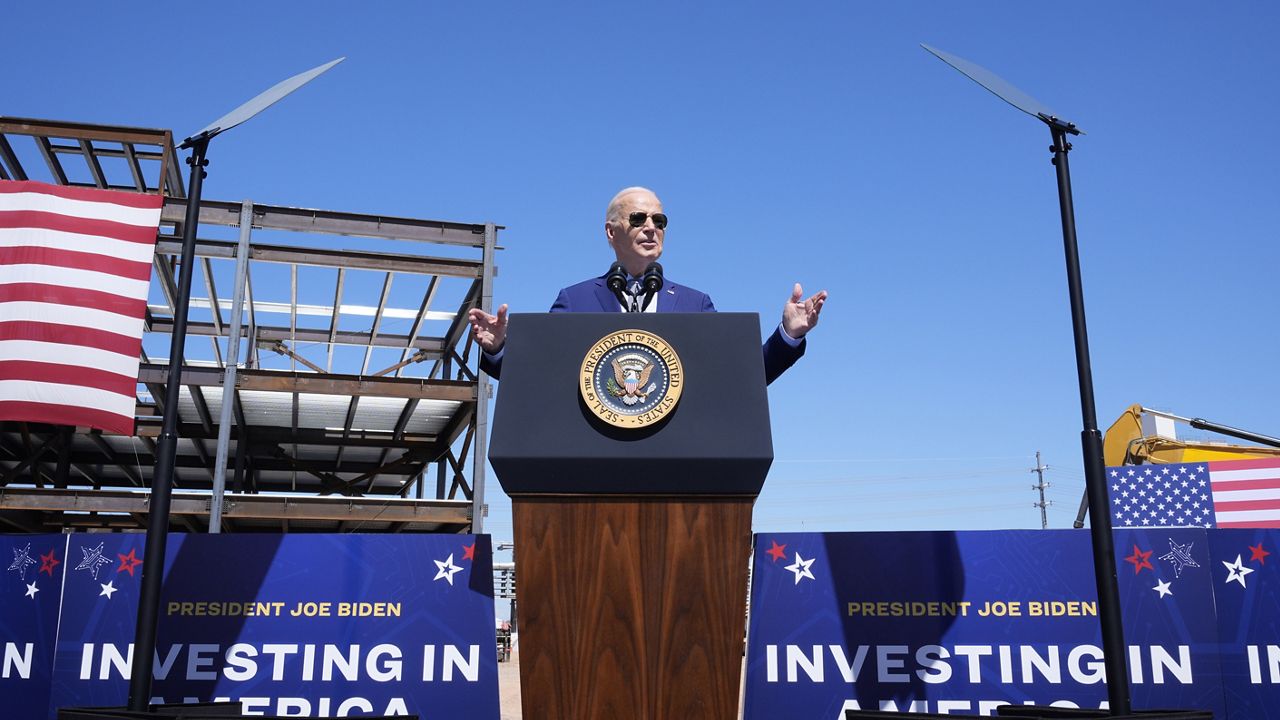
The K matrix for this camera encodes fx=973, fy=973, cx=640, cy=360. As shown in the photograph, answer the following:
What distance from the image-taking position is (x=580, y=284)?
4.27 metres

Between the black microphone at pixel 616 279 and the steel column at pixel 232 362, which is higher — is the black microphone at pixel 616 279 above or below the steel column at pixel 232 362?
below

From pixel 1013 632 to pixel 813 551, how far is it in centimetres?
106

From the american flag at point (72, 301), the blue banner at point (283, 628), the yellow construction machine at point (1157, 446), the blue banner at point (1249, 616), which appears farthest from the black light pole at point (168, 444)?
the yellow construction machine at point (1157, 446)

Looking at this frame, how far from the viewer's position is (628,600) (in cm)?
318

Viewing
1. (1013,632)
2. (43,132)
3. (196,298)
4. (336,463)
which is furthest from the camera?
(336,463)

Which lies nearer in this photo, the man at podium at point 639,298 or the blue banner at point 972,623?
the man at podium at point 639,298

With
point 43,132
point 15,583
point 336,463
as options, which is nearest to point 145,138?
point 43,132

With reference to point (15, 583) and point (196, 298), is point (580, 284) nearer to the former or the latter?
point (15, 583)

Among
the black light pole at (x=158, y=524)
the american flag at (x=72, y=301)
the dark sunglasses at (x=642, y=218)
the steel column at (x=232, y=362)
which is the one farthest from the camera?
the steel column at (x=232, y=362)

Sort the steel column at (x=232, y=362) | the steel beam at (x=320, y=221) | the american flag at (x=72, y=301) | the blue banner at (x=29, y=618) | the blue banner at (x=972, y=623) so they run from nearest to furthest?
1. the blue banner at (x=972, y=623)
2. the blue banner at (x=29, y=618)
3. the american flag at (x=72, y=301)
4. the steel column at (x=232, y=362)
5. the steel beam at (x=320, y=221)

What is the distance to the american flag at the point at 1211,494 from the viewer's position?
45.1 ft

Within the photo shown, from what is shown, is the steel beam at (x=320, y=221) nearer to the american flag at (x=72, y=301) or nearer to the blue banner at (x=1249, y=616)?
the american flag at (x=72, y=301)

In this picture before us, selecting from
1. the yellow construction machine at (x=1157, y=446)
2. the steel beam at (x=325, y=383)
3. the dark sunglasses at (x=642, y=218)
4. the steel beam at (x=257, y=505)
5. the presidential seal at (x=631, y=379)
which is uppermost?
the steel beam at (x=325, y=383)

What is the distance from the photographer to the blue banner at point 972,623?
15.9 ft
